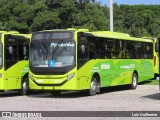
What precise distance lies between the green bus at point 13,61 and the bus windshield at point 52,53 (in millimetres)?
1097

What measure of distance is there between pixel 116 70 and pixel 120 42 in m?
1.50

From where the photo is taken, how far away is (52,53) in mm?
20109

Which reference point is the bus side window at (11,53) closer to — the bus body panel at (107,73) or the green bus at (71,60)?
the green bus at (71,60)

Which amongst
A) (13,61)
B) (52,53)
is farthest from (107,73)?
(13,61)

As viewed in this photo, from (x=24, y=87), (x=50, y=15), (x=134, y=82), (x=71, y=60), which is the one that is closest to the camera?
(x=71, y=60)

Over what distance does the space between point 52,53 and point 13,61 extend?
2.13m

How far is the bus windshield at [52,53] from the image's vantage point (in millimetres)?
19750

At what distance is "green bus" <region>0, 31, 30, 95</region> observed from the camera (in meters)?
20.6

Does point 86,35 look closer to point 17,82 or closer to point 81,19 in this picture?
point 17,82

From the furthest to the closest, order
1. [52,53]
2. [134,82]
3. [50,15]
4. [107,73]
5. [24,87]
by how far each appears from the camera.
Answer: [50,15] → [134,82] → [107,73] → [24,87] → [52,53]

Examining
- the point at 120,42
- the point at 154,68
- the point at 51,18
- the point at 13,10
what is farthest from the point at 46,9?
the point at 120,42

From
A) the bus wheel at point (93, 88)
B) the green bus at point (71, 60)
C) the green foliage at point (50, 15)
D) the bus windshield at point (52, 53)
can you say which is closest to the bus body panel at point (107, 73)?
the green bus at point (71, 60)

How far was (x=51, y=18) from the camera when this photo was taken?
6319cm

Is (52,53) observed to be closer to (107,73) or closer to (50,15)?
(107,73)
